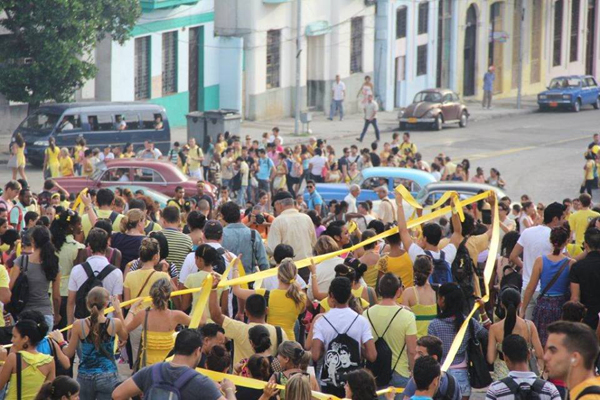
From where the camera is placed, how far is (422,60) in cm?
4788

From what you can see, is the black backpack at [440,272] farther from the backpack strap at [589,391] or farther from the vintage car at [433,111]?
the vintage car at [433,111]

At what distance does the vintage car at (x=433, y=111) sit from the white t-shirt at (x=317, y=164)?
13914mm

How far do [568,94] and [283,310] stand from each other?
3930cm

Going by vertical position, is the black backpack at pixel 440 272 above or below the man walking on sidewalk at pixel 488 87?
below

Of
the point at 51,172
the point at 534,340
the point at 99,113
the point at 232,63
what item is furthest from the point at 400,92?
the point at 534,340

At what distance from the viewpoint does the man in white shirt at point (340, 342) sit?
9.12 meters

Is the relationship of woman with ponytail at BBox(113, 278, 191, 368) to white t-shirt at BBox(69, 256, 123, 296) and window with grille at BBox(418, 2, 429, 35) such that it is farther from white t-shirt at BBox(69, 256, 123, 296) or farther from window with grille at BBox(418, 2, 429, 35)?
window with grille at BBox(418, 2, 429, 35)

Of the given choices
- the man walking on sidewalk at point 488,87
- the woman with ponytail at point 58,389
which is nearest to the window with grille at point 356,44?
the man walking on sidewalk at point 488,87

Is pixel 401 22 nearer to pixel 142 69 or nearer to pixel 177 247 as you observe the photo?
pixel 142 69

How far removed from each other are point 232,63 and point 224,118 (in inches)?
339

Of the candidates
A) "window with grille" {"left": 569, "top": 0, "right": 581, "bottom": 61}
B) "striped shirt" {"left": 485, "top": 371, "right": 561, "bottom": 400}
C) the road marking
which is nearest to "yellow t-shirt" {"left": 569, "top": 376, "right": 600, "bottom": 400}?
"striped shirt" {"left": 485, "top": 371, "right": 561, "bottom": 400}

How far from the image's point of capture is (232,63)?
40250mm

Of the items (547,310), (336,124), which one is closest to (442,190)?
(547,310)

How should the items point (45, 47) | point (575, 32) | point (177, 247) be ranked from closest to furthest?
point (177, 247), point (45, 47), point (575, 32)
